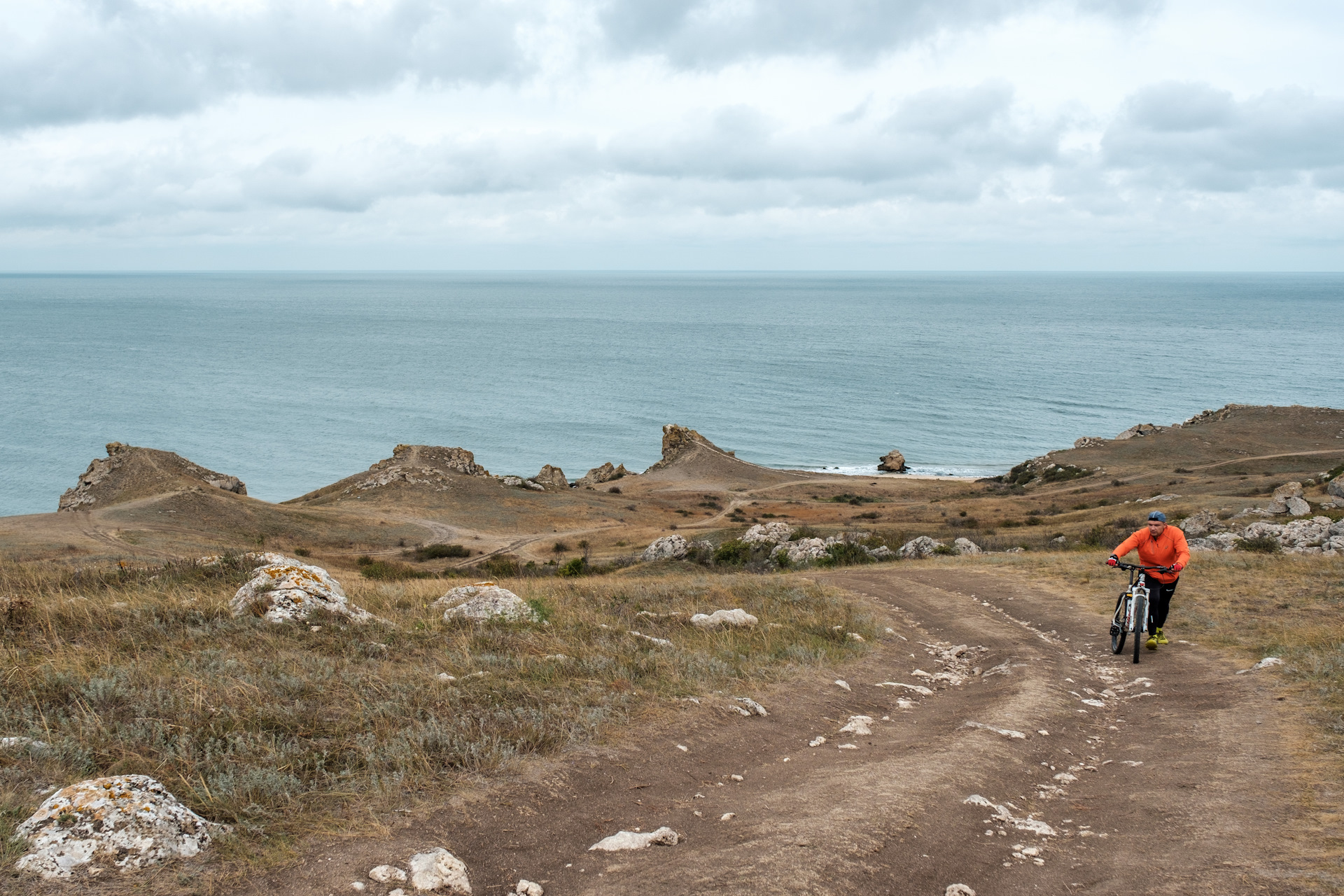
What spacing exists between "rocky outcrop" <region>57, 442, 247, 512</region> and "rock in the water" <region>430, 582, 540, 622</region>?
37.4m

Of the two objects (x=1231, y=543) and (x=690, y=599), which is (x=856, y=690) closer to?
(x=690, y=599)

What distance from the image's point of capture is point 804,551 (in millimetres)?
27391

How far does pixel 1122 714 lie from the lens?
29.9 feet

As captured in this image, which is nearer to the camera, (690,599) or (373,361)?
(690,599)

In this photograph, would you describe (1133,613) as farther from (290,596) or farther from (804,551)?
(804,551)

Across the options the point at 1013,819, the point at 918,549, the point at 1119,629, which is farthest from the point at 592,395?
the point at 1013,819

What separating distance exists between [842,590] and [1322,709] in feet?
31.9

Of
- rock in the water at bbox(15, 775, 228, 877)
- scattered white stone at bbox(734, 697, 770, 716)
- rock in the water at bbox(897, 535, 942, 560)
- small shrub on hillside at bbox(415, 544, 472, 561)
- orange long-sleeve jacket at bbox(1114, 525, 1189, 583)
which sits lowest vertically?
small shrub on hillside at bbox(415, 544, 472, 561)

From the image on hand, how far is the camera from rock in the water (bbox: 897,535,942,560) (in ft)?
85.2

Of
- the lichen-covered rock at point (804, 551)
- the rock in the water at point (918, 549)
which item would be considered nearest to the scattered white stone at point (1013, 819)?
the rock in the water at point (918, 549)

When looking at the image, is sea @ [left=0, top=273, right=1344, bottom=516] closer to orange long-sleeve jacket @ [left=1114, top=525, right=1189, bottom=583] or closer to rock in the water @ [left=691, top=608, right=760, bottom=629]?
rock in the water @ [left=691, top=608, right=760, bottom=629]

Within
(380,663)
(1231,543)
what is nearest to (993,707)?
(380,663)

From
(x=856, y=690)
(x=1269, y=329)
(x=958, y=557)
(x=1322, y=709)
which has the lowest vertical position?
(x=958, y=557)

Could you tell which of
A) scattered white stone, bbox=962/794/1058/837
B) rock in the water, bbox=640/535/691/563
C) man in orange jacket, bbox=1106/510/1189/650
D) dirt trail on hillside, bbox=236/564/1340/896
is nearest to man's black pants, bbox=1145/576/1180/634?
man in orange jacket, bbox=1106/510/1189/650
